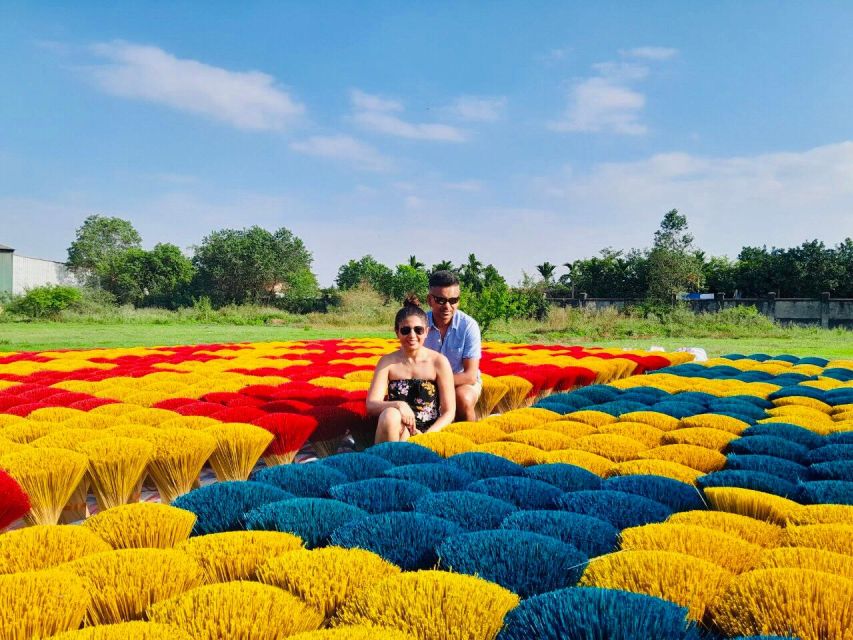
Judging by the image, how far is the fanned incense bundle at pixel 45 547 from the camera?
211cm

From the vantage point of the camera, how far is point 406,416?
405 centimetres

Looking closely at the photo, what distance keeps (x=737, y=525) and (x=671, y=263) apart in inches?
1257

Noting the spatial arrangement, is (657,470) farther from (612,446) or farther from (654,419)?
(654,419)

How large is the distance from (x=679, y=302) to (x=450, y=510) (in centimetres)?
2695

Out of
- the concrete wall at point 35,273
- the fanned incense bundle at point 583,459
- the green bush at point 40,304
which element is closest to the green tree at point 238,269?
the concrete wall at point 35,273

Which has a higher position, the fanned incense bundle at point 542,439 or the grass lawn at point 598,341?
the fanned incense bundle at point 542,439

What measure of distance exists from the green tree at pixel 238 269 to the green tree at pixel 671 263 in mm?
22439

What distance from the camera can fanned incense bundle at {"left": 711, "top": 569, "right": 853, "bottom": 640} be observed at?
1659 mm

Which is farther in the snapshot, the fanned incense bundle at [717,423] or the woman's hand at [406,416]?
the fanned incense bundle at [717,423]

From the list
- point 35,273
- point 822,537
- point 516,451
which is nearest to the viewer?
point 822,537

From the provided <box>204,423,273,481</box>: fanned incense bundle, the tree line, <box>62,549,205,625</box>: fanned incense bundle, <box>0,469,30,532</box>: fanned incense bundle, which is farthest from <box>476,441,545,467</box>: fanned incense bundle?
the tree line

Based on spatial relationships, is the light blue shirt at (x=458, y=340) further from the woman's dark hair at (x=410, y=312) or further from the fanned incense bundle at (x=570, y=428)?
the fanned incense bundle at (x=570, y=428)

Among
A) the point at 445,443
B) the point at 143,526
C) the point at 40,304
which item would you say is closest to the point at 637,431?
the point at 445,443

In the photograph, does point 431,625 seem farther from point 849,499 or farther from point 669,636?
point 849,499
